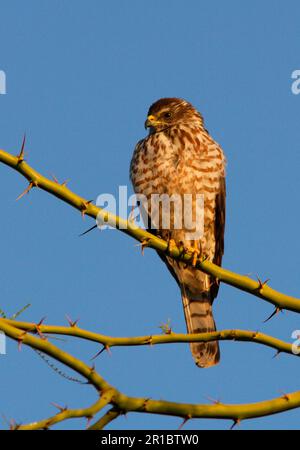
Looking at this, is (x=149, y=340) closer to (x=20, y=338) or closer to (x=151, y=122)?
(x=20, y=338)

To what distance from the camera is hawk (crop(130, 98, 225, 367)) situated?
281 inches

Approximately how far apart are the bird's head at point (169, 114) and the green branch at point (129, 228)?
3.14m

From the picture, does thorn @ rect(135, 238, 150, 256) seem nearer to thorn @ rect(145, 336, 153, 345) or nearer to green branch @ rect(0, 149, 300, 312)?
green branch @ rect(0, 149, 300, 312)

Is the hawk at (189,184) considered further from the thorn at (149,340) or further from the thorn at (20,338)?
the thorn at (20,338)

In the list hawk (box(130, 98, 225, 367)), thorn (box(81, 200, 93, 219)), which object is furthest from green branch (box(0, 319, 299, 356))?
hawk (box(130, 98, 225, 367))

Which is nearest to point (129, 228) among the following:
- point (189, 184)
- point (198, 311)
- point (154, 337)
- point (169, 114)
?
point (154, 337)

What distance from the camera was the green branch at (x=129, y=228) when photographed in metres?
3.68

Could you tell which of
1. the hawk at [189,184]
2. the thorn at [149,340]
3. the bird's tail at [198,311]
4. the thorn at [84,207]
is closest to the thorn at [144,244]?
the thorn at [84,207]

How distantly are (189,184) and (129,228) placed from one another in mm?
3010

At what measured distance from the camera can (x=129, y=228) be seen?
4.14 metres
